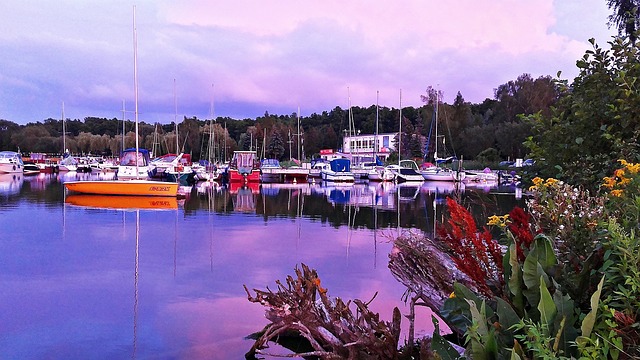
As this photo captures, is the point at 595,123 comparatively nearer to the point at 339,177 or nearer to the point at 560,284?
the point at 560,284

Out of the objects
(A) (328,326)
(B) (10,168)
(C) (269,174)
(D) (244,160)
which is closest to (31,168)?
(B) (10,168)

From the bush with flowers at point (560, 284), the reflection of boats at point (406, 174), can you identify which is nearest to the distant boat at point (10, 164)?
the reflection of boats at point (406, 174)

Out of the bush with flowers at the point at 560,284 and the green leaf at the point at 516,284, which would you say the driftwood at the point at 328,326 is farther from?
the green leaf at the point at 516,284

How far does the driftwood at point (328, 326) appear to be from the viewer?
533 cm

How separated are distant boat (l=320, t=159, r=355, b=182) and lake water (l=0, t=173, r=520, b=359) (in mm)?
29230

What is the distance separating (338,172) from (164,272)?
42689 mm

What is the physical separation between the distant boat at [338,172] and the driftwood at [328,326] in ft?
148

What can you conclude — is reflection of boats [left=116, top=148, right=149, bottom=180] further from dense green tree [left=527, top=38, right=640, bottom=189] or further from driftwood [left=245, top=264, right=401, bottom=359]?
dense green tree [left=527, top=38, right=640, bottom=189]

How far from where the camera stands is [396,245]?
20.1 feet

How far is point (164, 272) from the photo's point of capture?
11.1 meters

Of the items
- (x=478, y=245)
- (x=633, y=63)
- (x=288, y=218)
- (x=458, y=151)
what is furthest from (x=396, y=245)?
(x=458, y=151)

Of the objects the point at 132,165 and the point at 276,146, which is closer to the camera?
the point at 132,165

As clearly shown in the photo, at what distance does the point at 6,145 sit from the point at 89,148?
20682 mm

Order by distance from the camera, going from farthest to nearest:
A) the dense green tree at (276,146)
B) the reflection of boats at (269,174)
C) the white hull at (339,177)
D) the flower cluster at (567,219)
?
the dense green tree at (276,146) < the reflection of boats at (269,174) < the white hull at (339,177) < the flower cluster at (567,219)
